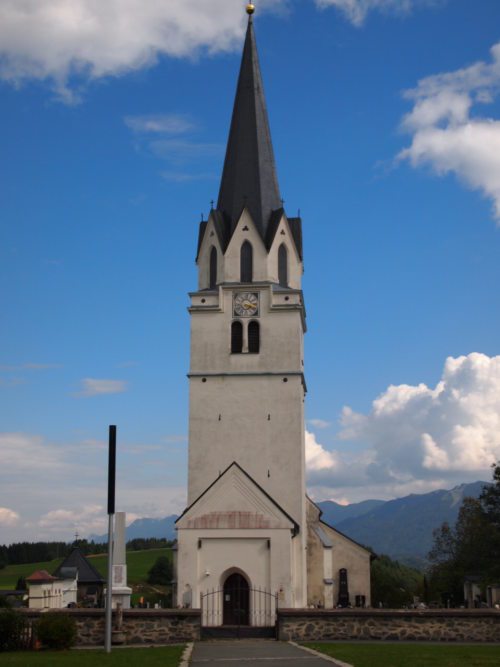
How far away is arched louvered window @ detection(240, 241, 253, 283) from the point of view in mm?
44531

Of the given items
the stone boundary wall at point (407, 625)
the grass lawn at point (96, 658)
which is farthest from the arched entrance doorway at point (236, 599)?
the grass lawn at point (96, 658)

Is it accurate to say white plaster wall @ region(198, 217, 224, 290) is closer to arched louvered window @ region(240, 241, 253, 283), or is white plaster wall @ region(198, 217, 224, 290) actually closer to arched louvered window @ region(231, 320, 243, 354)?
arched louvered window @ region(240, 241, 253, 283)

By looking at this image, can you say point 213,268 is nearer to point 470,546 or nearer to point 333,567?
point 333,567

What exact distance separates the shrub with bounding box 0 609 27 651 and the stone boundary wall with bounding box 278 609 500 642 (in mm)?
9372

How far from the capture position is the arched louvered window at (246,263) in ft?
146

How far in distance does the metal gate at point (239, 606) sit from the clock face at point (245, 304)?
13.4 metres

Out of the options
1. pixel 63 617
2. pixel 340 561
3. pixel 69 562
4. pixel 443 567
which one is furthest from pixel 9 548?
pixel 63 617

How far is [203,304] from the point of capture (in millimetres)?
44094

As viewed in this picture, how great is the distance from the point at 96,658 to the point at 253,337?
23.0 m

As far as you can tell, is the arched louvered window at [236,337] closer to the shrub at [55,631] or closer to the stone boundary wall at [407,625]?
the stone boundary wall at [407,625]

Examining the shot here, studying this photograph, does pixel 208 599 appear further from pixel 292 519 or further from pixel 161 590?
pixel 161 590

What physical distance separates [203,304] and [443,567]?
120 ft

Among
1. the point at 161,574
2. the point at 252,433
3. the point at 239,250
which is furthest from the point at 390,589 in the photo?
the point at 239,250

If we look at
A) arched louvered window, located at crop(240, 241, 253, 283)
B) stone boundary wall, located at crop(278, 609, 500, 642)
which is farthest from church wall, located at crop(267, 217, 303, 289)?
stone boundary wall, located at crop(278, 609, 500, 642)
